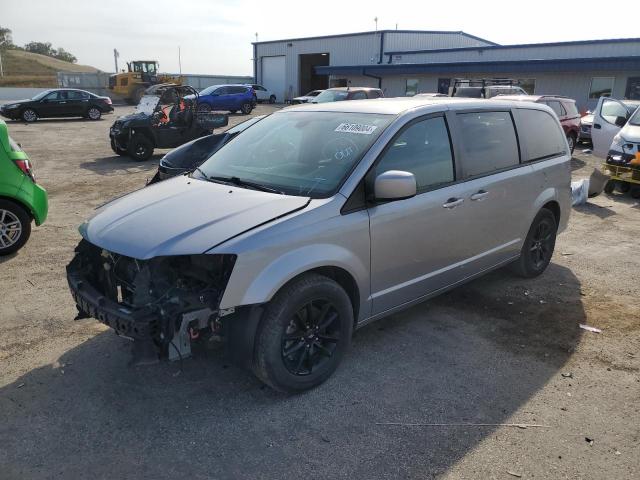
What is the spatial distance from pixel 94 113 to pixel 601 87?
81.3 ft

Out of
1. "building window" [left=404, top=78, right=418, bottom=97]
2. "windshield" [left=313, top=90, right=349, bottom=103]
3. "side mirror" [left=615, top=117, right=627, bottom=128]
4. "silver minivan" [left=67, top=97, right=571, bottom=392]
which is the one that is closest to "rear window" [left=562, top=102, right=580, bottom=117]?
"side mirror" [left=615, top=117, right=627, bottom=128]

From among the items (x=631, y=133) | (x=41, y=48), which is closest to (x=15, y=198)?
(x=631, y=133)

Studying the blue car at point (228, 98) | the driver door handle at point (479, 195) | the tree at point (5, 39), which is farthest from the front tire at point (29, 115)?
the tree at point (5, 39)

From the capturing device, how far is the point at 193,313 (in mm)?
2908

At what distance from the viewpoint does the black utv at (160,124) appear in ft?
43.9

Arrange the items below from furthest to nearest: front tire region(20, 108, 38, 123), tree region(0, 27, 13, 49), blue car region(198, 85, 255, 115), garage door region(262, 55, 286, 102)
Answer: tree region(0, 27, 13, 49) → garage door region(262, 55, 286, 102) → blue car region(198, 85, 255, 115) → front tire region(20, 108, 38, 123)

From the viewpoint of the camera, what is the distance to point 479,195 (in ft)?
14.3

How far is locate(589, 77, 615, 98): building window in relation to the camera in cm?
2503

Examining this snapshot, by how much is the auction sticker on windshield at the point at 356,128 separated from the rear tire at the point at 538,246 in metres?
2.39

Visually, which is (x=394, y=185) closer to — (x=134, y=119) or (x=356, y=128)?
(x=356, y=128)

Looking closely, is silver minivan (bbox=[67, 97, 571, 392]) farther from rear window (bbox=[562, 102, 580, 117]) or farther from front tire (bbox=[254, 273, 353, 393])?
rear window (bbox=[562, 102, 580, 117])

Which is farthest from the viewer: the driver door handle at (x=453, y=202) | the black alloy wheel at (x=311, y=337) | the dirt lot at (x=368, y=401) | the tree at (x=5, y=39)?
the tree at (x=5, y=39)

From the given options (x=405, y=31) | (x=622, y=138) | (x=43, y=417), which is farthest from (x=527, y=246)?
(x=405, y=31)

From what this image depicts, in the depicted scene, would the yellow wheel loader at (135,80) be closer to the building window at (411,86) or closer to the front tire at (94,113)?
the front tire at (94,113)
